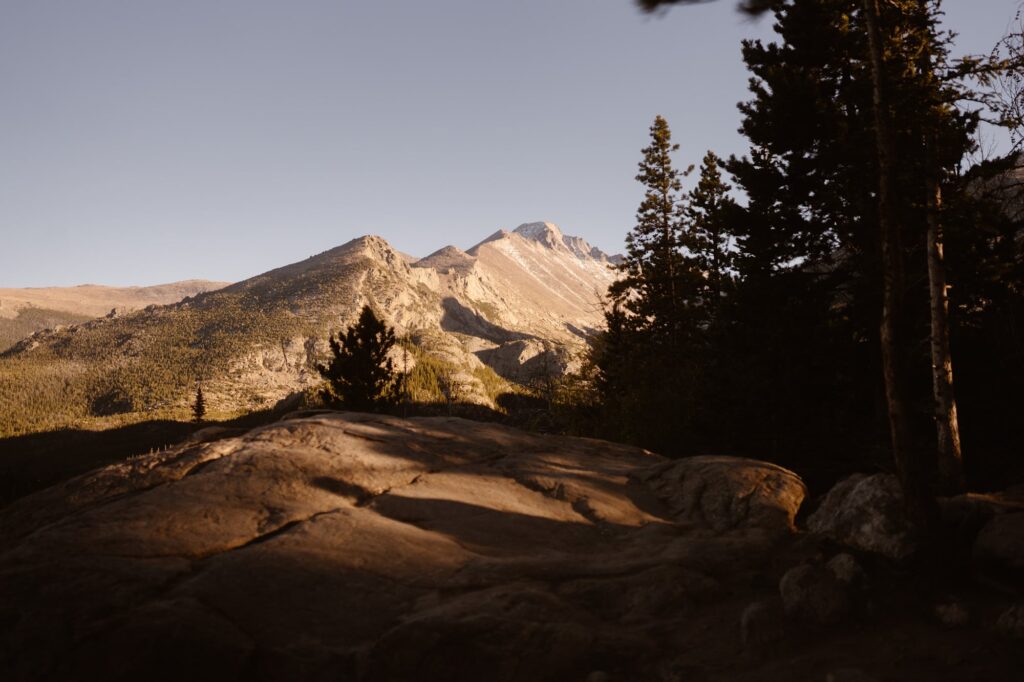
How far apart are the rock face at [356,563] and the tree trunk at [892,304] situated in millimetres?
2016

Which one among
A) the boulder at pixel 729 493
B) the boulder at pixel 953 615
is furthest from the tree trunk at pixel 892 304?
the boulder at pixel 729 493

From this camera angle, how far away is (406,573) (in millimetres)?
6531


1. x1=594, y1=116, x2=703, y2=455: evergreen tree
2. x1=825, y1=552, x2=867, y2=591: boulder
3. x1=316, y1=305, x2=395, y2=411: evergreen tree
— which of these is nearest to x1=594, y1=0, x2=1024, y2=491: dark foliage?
x1=594, y1=116, x2=703, y2=455: evergreen tree

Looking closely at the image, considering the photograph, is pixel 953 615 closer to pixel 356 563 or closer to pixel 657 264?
pixel 356 563

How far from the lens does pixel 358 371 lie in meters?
37.1

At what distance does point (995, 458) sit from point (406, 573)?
49.9 ft

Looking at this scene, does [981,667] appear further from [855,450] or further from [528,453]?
[855,450]

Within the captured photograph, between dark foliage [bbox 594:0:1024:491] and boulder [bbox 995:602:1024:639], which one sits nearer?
boulder [bbox 995:602:1024:639]

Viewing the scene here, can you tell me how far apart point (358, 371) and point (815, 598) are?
112 ft

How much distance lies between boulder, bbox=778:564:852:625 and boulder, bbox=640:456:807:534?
275cm

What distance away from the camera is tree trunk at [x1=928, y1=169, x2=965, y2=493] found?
11.9m

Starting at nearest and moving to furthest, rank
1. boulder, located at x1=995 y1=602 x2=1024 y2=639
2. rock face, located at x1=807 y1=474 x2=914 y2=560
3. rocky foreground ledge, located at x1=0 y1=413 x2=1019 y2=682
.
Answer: boulder, located at x1=995 y1=602 x2=1024 y2=639, rocky foreground ledge, located at x1=0 y1=413 x2=1019 y2=682, rock face, located at x1=807 y1=474 x2=914 y2=560

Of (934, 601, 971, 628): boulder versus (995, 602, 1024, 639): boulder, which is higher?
(995, 602, 1024, 639): boulder

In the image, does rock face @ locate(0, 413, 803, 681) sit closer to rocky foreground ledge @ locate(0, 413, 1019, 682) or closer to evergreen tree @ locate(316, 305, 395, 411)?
rocky foreground ledge @ locate(0, 413, 1019, 682)
